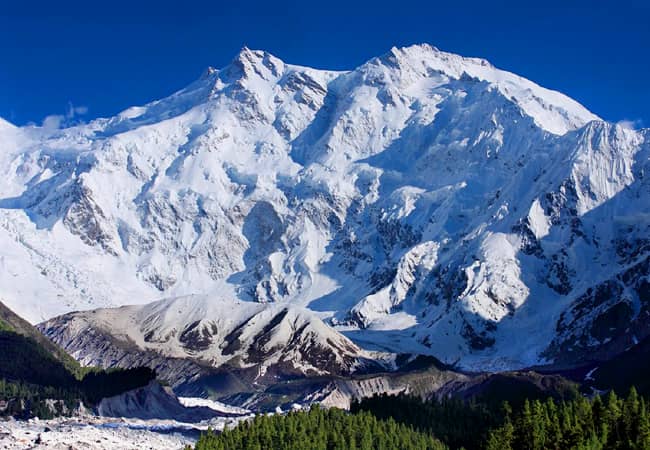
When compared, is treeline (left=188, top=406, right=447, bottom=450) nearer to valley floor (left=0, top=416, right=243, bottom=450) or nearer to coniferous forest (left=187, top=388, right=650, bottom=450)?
coniferous forest (left=187, top=388, right=650, bottom=450)

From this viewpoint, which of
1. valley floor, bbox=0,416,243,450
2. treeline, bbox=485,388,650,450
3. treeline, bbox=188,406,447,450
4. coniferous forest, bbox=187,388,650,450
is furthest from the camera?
valley floor, bbox=0,416,243,450

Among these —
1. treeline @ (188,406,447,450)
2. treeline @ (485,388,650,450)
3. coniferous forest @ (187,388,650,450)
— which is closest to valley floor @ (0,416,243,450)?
treeline @ (188,406,447,450)

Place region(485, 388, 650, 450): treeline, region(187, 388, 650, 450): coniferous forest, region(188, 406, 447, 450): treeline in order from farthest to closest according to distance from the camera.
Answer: region(188, 406, 447, 450): treeline
region(187, 388, 650, 450): coniferous forest
region(485, 388, 650, 450): treeline

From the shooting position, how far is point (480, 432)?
639 ft

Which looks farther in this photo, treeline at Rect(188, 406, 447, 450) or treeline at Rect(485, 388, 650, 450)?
treeline at Rect(188, 406, 447, 450)

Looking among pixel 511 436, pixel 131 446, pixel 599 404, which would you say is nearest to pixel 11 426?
pixel 131 446

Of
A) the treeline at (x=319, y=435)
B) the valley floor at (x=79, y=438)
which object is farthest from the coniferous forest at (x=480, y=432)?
the valley floor at (x=79, y=438)

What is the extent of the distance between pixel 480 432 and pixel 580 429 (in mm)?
39206

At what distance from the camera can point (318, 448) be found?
165 metres

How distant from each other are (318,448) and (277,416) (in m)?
27.0

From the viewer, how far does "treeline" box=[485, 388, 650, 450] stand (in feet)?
501

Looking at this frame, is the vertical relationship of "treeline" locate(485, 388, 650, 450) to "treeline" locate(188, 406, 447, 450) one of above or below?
below

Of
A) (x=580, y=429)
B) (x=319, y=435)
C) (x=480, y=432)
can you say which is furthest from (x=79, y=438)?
(x=580, y=429)

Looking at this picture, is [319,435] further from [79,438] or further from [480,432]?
[79,438]
